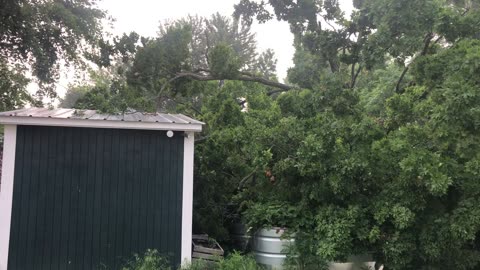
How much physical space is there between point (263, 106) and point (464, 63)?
474 cm

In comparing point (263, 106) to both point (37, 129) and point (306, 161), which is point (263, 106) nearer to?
point (306, 161)

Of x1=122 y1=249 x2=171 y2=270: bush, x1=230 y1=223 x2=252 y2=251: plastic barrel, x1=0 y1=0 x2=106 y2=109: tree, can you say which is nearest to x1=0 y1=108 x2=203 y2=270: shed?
x1=122 y1=249 x2=171 y2=270: bush

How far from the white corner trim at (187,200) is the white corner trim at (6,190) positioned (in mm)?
2408

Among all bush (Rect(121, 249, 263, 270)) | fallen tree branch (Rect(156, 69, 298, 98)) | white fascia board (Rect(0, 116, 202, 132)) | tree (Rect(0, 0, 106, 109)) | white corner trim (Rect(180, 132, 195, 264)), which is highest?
tree (Rect(0, 0, 106, 109))

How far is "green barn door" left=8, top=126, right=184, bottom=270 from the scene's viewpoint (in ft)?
19.2

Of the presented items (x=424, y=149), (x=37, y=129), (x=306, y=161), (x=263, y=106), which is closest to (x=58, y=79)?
(x=263, y=106)

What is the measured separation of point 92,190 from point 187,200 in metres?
1.40

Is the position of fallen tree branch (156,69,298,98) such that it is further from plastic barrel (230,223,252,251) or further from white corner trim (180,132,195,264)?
white corner trim (180,132,195,264)

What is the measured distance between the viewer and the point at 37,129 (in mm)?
5961

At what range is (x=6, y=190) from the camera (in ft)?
18.9

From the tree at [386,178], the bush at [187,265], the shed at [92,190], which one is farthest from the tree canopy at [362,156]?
the shed at [92,190]

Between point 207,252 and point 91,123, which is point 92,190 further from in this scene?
point 207,252

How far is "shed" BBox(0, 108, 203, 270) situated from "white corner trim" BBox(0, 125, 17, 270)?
12 mm

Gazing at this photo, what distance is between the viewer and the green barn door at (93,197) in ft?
19.2
